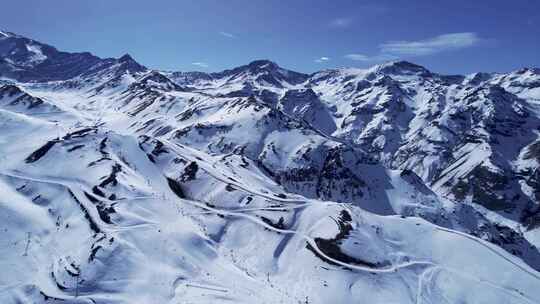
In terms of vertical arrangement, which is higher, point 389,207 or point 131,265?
point 131,265

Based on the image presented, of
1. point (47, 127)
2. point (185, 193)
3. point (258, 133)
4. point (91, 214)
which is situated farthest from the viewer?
point (258, 133)

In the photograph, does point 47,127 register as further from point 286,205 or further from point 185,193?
point 286,205

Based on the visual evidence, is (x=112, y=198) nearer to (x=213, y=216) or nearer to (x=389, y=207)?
(x=213, y=216)

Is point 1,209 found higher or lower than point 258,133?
higher

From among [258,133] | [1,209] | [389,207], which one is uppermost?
[1,209]

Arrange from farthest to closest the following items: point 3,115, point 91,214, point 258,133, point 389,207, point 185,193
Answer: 1. point 258,133
2. point 389,207
3. point 3,115
4. point 185,193
5. point 91,214

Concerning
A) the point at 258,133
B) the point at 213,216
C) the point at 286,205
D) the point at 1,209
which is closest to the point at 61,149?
the point at 1,209

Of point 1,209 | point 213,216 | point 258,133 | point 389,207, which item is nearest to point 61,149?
point 1,209

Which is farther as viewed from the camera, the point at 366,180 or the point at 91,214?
the point at 366,180

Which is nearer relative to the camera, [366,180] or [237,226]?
[237,226]
